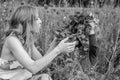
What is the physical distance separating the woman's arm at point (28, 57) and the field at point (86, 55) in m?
0.44

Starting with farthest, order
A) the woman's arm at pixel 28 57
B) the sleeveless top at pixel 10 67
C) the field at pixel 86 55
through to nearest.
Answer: the field at pixel 86 55 < the sleeveless top at pixel 10 67 < the woman's arm at pixel 28 57

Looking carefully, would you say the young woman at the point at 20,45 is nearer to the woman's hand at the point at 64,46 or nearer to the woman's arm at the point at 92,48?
the woman's hand at the point at 64,46

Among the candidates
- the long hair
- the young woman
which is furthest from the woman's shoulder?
the long hair

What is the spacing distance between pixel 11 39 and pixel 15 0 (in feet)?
8.83

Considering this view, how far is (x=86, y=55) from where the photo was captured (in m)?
2.84

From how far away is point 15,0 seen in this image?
489 centimetres

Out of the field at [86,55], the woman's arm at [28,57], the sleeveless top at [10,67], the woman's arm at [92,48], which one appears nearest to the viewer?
the woman's arm at [28,57]

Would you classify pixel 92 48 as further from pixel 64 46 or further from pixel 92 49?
pixel 64 46

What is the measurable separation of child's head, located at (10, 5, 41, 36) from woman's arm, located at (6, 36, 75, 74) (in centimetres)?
15

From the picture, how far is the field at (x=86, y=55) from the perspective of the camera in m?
2.81

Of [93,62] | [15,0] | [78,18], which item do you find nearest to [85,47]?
[78,18]

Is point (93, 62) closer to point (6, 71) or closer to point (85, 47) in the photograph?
point (85, 47)

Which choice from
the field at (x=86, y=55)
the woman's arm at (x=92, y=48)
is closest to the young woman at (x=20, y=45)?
the woman's arm at (x=92, y=48)

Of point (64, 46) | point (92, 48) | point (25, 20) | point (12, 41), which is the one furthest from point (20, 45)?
point (92, 48)
